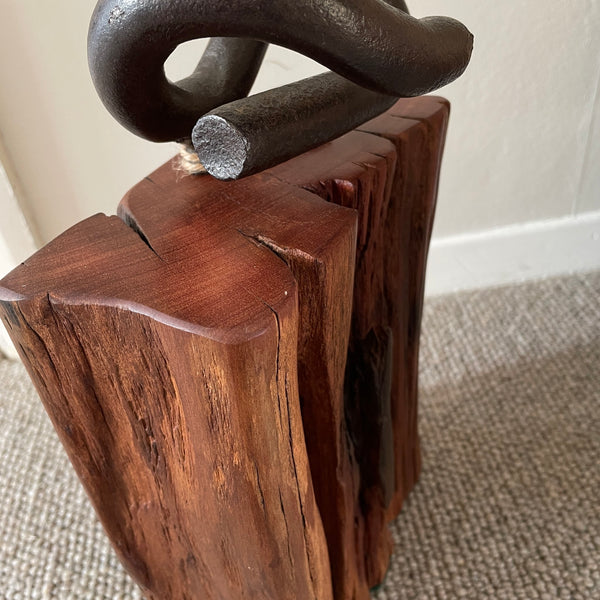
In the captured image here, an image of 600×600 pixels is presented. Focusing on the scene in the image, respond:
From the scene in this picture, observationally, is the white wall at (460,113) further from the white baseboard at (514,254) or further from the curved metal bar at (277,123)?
the curved metal bar at (277,123)

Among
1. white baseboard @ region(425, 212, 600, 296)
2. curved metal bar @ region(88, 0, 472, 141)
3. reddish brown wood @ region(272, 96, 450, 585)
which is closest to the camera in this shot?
curved metal bar @ region(88, 0, 472, 141)

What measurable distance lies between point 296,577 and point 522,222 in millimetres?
942

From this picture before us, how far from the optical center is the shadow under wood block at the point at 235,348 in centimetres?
44

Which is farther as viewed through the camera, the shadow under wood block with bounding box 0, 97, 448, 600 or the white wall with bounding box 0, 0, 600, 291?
the white wall with bounding box 0, 0, 600, 291

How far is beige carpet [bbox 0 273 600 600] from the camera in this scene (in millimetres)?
837

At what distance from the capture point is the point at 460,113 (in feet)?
3.52

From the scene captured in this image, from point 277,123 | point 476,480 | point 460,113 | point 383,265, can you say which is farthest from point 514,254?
point 277,123

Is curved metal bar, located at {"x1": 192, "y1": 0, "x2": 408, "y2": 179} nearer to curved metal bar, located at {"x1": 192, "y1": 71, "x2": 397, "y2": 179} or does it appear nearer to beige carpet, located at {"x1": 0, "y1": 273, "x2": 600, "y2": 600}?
curved metal bar, located at {"x1": 192, "y1": 71, "x2": 397, "y2": 179}

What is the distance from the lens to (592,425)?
103 centimetres

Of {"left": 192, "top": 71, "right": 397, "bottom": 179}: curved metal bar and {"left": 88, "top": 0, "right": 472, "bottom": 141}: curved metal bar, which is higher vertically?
{"left": 88, "top": 0, "right": 472, "bottom": 141}: curved metal bar

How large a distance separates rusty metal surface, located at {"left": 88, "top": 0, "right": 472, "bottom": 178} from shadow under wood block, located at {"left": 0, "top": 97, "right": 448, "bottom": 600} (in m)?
0.06

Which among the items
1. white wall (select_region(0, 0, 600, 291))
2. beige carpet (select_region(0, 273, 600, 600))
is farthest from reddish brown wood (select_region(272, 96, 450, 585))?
white wall (select_region(0, 0, 600, 291))

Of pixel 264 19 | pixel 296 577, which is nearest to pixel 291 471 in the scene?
pixel 296 577

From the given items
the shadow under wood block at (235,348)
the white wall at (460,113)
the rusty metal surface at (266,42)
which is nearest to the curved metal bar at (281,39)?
the rusty metal surface at (266,42)
